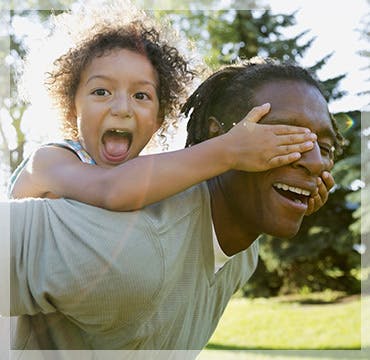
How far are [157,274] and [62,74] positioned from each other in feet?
4.63

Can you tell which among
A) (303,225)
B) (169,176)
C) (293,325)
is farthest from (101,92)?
(303,225)

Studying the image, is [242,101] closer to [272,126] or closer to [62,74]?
[272,126]

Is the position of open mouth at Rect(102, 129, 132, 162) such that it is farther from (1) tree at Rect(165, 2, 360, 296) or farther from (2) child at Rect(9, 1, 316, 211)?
(1) tree at Rect(165, 2, 360, 296)

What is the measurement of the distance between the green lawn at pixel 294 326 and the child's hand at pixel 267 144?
28.6 ft

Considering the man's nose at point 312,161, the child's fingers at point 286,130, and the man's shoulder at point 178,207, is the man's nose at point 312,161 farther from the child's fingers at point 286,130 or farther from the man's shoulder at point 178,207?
the man's shoulder at point 178,207

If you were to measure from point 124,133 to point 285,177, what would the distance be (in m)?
0.85

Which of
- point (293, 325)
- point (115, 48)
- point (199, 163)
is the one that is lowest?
point (293, 325)

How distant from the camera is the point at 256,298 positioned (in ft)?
60.2

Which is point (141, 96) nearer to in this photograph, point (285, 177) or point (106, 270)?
point (285, 177)

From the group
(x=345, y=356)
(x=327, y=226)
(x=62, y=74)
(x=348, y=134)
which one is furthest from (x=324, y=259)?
(x=62, y=74)

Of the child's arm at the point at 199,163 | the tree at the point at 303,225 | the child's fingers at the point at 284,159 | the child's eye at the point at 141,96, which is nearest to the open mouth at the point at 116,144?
the child's eye at the point at 141,96

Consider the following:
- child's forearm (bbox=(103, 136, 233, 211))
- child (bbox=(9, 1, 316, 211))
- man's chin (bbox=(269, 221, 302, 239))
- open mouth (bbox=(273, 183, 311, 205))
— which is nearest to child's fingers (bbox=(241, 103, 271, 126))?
→ child (bbox=(9, 1, 316, 211))

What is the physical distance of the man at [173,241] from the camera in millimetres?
1731

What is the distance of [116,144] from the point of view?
262 centimetres
